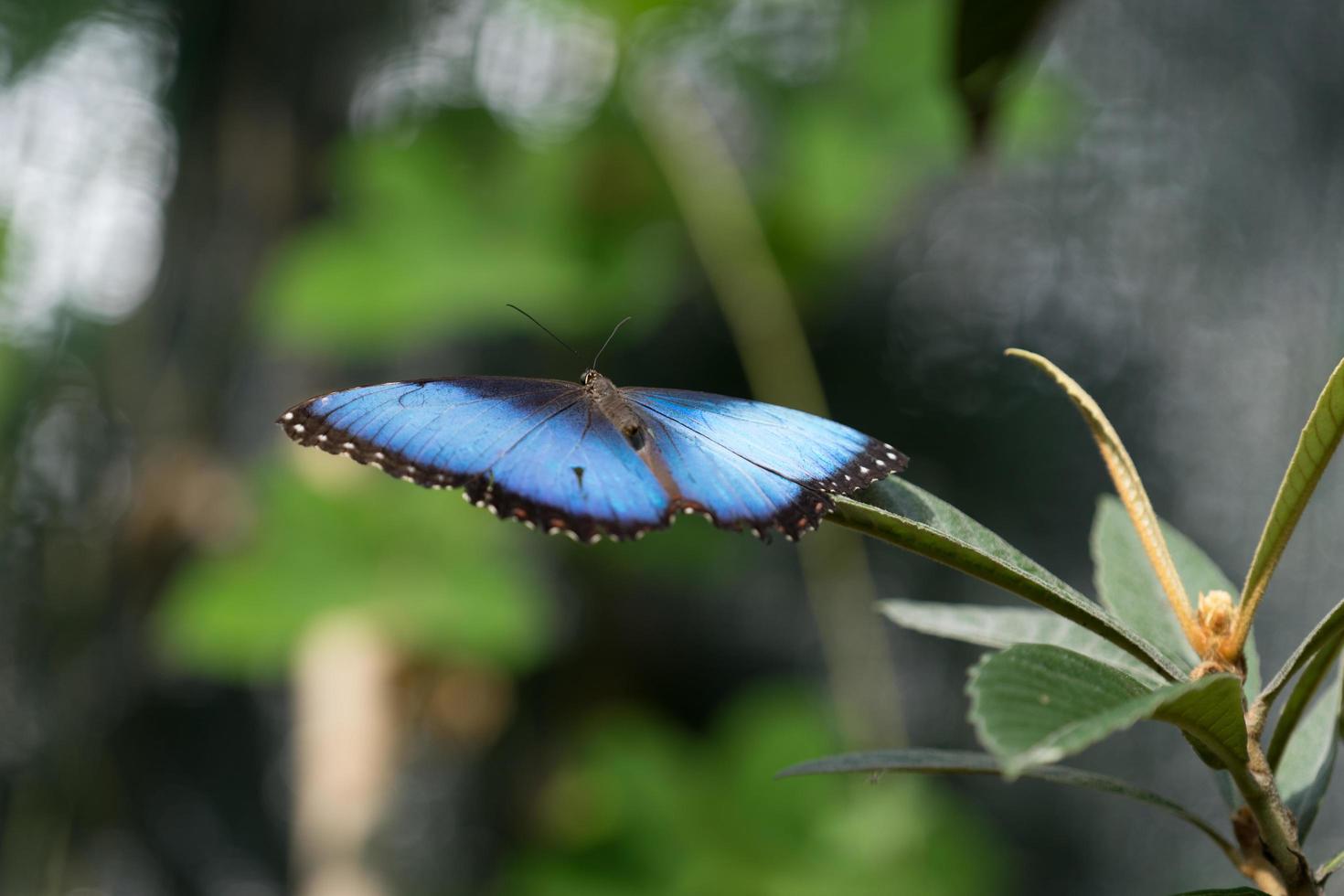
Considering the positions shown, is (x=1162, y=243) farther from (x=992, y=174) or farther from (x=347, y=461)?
(x=347, y=461)

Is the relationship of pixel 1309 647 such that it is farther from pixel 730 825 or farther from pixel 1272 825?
pixel 730 825

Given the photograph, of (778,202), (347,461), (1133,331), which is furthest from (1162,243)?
(347,461)

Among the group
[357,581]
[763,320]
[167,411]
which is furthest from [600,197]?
[167,411]

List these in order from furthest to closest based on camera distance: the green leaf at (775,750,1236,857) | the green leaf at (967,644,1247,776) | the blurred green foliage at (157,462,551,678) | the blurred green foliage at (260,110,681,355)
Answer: the blurred green foliage at (260,110,681,355) < the blurred green foliage at (157,462,551,678) < the green leaf at (775,750,1236,857) < the green leaf at (967,644,1247,776)

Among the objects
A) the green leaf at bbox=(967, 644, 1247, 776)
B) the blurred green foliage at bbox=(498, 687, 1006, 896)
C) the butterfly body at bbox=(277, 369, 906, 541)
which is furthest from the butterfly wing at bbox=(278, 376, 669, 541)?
the blurred green foliage at bbox=(498, 687, 1006, 896)

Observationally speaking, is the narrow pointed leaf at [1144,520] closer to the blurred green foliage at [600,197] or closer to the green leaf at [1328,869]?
the green leaf at [1328,869]

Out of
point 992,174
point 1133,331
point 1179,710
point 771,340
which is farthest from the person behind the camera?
point 992,174

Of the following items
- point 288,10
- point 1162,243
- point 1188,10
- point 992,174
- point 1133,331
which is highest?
point 288,10

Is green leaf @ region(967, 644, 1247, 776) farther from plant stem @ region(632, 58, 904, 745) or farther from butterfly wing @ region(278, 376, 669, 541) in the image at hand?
plant stem @ region(632, 58, 904, 745)
